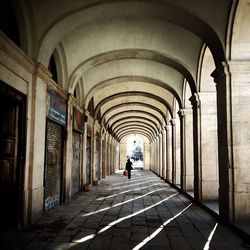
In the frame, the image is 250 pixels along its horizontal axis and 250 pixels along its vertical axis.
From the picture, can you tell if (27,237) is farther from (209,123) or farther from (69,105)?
(209,123)

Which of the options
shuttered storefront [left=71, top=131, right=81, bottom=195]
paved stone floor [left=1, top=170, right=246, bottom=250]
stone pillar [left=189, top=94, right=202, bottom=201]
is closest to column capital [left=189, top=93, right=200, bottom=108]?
stone pillar [left=189, top=94, right=202, bottom=201]

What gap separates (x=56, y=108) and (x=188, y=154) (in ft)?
18.8

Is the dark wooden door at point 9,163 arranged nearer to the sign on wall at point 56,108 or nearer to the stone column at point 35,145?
the stone column at point 35,145

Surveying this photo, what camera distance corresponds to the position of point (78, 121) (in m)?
11.3

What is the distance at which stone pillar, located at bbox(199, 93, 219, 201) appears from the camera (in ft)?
29.1

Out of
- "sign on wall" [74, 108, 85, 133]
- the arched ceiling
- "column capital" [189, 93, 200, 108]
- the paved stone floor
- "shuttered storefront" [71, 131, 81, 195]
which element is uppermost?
the arched ceiling

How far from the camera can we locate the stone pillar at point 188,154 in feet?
37.9

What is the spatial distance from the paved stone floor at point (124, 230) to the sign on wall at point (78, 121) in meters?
3.42

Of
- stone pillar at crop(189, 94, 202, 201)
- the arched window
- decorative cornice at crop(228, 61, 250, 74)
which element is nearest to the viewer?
decorative cornice at crop(228, 61, 250, 74)

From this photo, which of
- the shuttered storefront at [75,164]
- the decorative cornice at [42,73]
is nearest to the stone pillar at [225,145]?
the decorative cornice at [42,73]

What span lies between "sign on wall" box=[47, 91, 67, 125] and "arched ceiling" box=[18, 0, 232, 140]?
0.80 m

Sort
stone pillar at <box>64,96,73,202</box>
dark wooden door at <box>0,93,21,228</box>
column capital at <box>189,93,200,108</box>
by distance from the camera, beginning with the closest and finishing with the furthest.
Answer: dark wooden door at <box>0,93,21,228</box> < column capital at <box>189,93,200,108</box> < stone pillar at <box>64,96,73,202</box>

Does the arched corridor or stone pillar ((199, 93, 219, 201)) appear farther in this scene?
stone pillar ((199, 93, 219, 201))

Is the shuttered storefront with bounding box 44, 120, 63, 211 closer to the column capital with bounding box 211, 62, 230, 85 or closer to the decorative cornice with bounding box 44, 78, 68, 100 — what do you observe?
the decorative cornice with bounding box 44, 78, 68, 100
